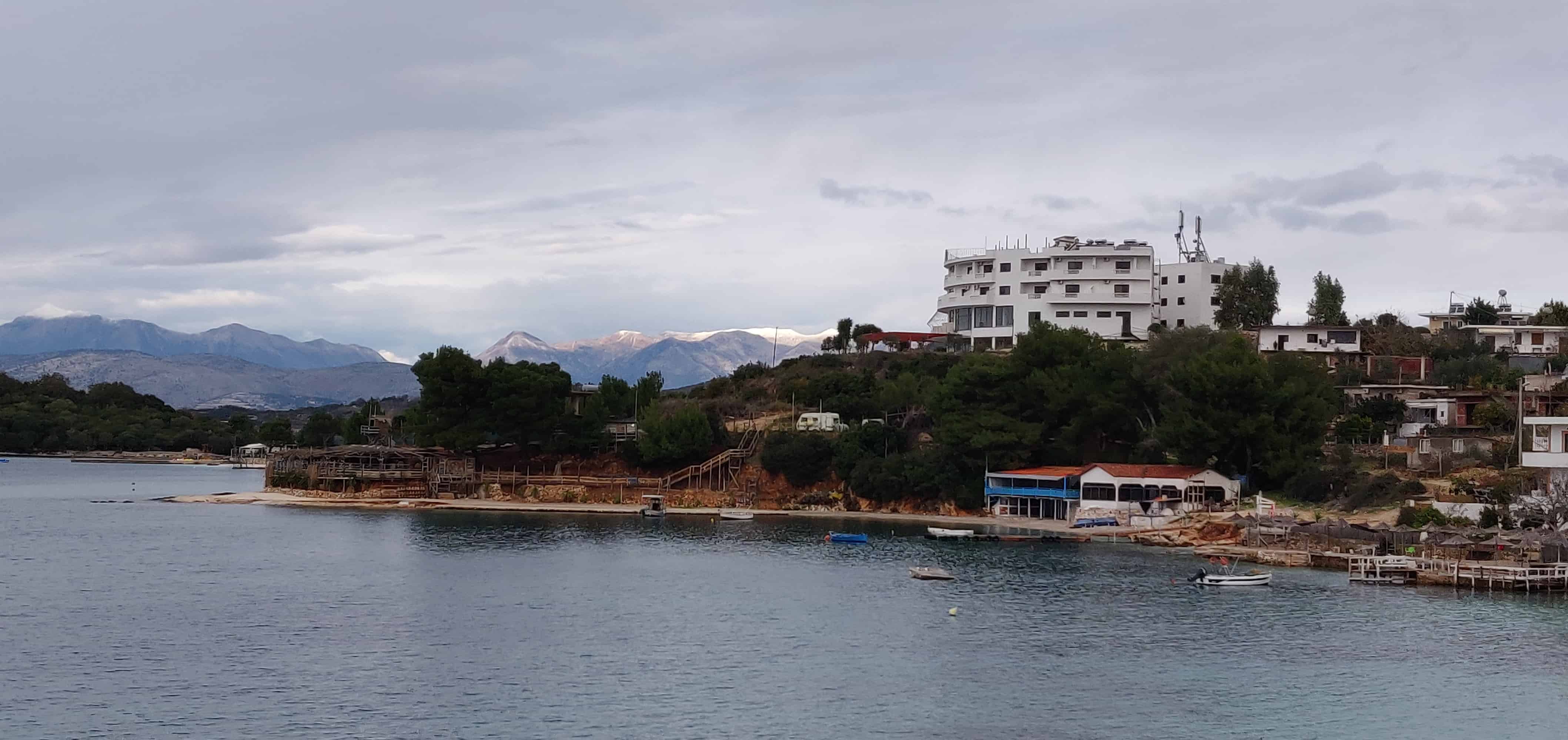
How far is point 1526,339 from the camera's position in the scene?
354 ft

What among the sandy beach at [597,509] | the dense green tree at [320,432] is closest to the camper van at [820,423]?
the sandy beach at [597,509]

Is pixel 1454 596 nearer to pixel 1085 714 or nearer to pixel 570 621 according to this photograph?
pixel 1085 714

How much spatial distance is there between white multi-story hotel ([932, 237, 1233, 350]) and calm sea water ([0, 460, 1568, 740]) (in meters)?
43.0

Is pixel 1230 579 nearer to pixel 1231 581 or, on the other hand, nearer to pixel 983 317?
pixel 1231 581

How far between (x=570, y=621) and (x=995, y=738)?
21716 millimetres

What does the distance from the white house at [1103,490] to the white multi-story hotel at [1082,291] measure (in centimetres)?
2568

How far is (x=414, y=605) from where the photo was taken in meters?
55.8

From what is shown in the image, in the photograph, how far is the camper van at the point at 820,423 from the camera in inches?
4173

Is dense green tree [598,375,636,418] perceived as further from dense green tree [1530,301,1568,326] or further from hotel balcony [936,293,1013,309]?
dense green tree [1530,301,1568,326]

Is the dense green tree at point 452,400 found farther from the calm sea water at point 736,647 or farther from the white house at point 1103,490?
the white house at point 1103,490

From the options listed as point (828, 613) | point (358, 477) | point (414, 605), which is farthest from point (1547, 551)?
point (358, 477)

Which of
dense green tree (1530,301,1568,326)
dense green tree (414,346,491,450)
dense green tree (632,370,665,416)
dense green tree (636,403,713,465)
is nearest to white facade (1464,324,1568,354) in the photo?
dense green tree (1530,301,1568,326)

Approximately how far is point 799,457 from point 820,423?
6809 millimetres

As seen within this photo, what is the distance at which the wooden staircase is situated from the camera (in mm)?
103750
